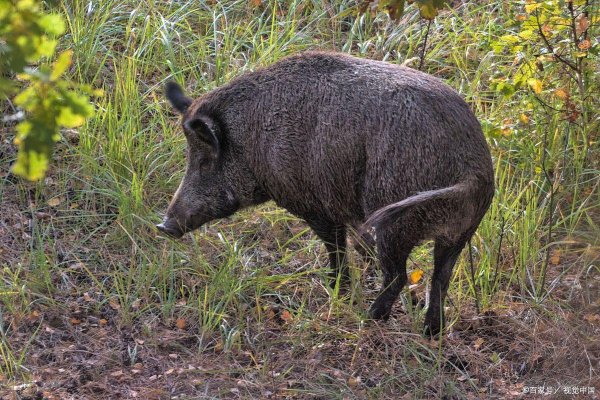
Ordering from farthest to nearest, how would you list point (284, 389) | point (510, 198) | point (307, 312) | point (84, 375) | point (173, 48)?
1. point (173, 48)
2. point (510, 198)
3. point (307, 312)
4. point (84, 375)
5. point (284, 389)

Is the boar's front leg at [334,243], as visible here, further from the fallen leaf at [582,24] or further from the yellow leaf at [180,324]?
the fallen leaf at [582,24]

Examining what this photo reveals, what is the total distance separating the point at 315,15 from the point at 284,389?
3.71 meters

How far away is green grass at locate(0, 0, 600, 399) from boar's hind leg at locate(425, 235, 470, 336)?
0.43 ft

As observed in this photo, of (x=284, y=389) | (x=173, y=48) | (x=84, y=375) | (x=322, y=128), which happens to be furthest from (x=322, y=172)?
(x=173, y=48)

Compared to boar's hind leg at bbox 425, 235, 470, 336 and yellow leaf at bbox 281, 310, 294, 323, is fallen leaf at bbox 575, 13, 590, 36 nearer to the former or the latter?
boar's hind leg at bbox 425, 235, 470, 336

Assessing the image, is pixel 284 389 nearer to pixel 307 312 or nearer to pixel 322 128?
pixel 307 312

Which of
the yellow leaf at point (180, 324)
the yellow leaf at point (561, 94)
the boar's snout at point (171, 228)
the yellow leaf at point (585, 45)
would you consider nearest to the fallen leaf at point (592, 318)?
the yellow leaf at point (561, 94)

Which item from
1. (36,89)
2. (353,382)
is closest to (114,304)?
(353,382)

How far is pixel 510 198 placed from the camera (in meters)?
5.82

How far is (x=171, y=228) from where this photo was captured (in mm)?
5496

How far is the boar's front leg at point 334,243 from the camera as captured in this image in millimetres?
5270

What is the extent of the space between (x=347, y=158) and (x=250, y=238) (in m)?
1.46

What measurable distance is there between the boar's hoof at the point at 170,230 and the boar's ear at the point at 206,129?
0.50 metres

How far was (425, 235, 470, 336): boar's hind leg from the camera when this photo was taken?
4.82m
